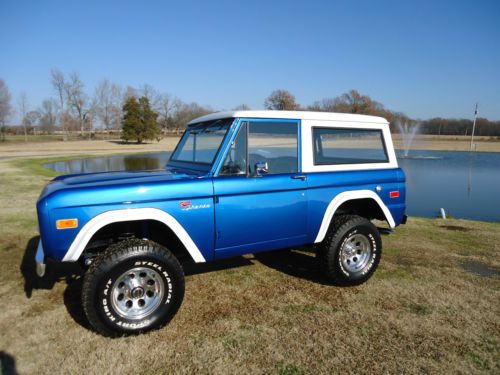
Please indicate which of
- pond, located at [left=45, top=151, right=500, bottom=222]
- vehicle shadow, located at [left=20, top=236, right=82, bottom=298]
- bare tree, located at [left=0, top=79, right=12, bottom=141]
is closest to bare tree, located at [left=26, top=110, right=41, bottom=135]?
bare tree, located at [left=0, top=79, right=12, bottom=141]

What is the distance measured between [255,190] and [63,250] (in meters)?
1.94

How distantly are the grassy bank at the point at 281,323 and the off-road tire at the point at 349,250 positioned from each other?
17 centimetres

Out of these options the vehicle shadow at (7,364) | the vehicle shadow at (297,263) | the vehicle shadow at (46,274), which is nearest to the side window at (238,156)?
the vehicle shadow at (297,263)

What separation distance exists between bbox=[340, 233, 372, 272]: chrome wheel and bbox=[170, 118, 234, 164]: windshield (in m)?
2.11

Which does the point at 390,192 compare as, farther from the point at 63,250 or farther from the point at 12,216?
the point at 12,216

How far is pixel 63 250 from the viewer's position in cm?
304

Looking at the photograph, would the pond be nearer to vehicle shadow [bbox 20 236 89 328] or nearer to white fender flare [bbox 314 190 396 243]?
vehicle shadow [bbox 20 236 89 328]

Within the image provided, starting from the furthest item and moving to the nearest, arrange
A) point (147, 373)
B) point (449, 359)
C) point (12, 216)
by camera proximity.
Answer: point (12, 216) → point (449, 359) → point (147, 373)

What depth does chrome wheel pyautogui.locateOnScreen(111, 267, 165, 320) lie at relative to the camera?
3309 millimetres

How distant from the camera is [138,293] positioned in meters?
3.37

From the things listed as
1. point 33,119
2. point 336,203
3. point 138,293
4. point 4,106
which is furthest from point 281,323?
point 33,119

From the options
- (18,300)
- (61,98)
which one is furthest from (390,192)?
(61,98)

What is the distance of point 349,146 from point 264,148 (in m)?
1.39

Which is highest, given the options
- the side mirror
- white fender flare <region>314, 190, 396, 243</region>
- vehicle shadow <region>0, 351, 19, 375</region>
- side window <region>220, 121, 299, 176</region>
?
side window <region>220, 121, 299, 176</region>
